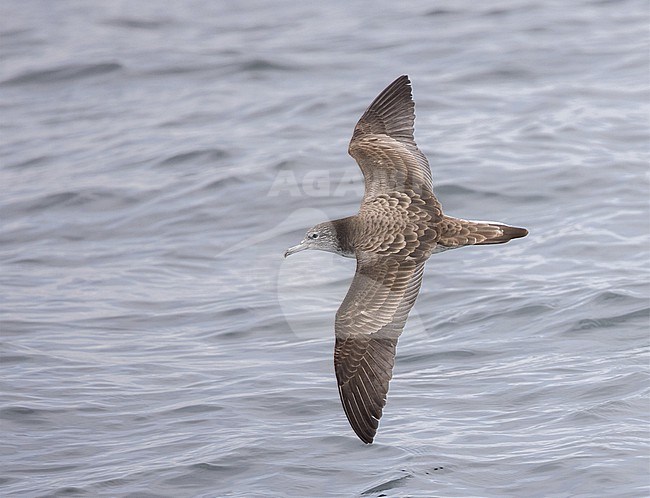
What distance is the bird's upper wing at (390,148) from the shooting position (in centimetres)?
865

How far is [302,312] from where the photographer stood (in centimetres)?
1034

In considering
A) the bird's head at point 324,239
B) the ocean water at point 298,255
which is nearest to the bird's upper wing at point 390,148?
the bird's head at point 324,239

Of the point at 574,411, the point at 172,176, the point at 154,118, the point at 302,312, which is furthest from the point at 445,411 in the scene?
the point at 154,118

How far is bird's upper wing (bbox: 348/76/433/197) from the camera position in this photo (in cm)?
865

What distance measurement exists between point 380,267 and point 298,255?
11.4 feet

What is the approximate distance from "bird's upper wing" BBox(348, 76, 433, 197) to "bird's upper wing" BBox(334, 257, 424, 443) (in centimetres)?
83

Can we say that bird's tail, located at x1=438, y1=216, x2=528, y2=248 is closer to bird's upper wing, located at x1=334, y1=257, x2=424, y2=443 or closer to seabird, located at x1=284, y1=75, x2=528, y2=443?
seabird, located at x1=284, y1=75, x2=528, y2=443

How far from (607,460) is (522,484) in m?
0.58

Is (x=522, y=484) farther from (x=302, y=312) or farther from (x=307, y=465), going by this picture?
(x=302, y=312)

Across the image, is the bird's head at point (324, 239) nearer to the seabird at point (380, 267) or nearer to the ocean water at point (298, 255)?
the seabird at point (380, 267)

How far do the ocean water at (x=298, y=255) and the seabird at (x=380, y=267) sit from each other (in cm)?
54

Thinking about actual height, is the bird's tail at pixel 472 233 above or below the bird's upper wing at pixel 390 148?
below

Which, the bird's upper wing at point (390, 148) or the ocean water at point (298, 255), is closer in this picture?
the ocean water at point (298, 255)

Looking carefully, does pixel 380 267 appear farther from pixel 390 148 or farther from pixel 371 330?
pixel 390 148
